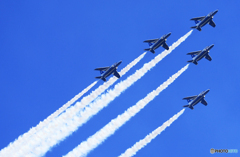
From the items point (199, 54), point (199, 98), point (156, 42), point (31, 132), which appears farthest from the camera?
point (199, 98)

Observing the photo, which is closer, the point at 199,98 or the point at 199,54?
the point at 199,54

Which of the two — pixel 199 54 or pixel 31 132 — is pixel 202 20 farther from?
pixel 31 132

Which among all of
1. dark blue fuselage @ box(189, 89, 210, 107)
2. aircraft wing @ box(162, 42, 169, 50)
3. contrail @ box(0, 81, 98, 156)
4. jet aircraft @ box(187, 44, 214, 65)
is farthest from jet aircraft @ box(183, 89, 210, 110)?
contrail @ box(0, 81, 98, 156)

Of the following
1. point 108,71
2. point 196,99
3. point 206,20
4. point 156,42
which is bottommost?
point 196,99

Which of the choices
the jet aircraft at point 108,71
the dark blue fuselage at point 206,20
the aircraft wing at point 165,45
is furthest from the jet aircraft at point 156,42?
the jet aircraft at point 108,71

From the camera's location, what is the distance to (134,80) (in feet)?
269

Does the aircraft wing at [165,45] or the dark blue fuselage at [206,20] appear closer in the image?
the dark blue fuselage at [206,20]

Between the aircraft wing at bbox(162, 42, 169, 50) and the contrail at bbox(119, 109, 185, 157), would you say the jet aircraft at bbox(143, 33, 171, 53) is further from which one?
the contrail at bbox(119, 109, 185, 157)

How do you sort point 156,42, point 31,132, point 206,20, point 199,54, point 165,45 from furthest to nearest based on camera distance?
point 199,54
point 206,20
point 165,45
point 156,42
point 31,132

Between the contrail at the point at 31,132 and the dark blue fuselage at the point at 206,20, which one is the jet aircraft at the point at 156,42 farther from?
the contrail at the point at 31,132

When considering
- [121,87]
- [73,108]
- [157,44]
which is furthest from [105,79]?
[157,44]

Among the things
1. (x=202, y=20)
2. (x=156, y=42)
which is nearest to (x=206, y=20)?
(x=202, y=20)

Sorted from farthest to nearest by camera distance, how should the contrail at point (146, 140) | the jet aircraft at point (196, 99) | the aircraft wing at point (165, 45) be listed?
1. the jet aircraft at point (196, 99)
2. the aircraft wing at point (165, 45)
3. the contrail at point (146, 140)

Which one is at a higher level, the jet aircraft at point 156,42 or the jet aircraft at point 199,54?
the jet aircraft at point 156,42
